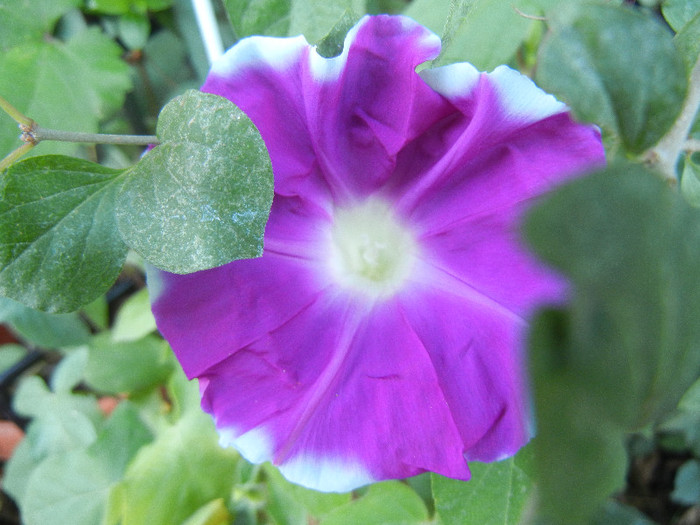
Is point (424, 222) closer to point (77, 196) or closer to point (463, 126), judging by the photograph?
point (463, 126)

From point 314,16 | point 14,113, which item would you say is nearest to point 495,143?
point 314,16

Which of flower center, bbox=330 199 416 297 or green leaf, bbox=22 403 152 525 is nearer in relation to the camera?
flower center, bbox=330 199 416 297

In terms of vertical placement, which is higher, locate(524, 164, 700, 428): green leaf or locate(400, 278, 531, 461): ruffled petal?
locate(524, 164, 700, 428): green leaf

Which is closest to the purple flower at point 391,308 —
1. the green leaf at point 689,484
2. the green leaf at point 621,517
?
the green leaf at point 621,517

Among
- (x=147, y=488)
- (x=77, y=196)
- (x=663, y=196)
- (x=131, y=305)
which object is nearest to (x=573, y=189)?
(x=663, y=196)

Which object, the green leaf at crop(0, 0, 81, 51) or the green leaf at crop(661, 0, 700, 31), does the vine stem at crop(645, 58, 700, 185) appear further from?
the green leaf at crop(0, 0, 81, 51)

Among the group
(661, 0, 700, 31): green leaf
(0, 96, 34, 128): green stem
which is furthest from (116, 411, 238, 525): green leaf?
(661, 0, 700, 31): green leaf

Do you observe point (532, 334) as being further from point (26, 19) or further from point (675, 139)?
point (26, 19)
